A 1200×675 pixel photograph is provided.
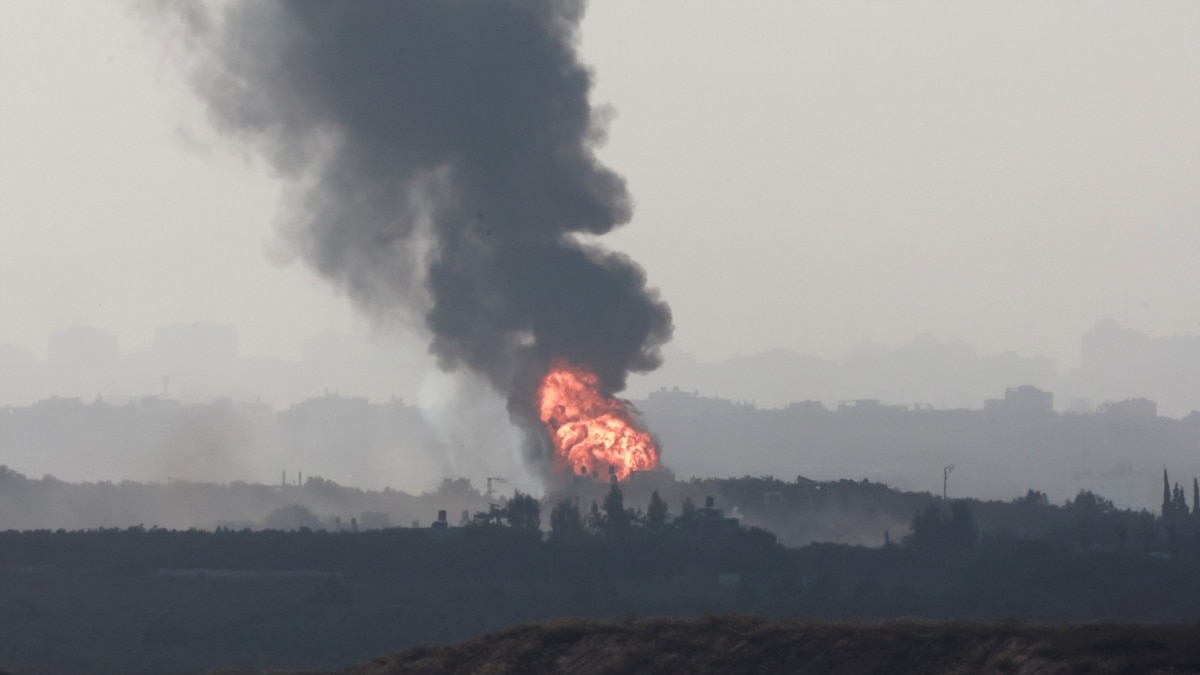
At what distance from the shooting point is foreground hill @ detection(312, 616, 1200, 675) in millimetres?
82562

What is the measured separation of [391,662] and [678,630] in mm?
16960

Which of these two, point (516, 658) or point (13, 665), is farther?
point (13, 665)

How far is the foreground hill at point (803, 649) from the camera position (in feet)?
271

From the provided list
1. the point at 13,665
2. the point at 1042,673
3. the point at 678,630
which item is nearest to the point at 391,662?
the point at 678,630

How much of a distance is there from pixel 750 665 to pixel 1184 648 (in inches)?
883

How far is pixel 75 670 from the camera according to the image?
180 m

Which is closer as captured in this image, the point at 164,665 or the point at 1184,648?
the point at 1184,648

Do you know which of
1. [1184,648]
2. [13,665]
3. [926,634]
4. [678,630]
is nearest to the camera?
[1184,648]

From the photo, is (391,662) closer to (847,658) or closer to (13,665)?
(847,658)

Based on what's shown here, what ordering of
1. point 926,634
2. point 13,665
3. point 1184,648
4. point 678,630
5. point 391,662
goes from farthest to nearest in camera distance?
point 13,665 < point 391,662 < point 678,630 < point 926,634 < point 1184,648

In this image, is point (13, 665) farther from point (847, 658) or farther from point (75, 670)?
point (847, 658)

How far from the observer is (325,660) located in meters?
196

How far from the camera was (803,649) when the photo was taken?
96250 millimetres

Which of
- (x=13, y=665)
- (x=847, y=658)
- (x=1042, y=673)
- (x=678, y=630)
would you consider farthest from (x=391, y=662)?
(x=13, y=665)
